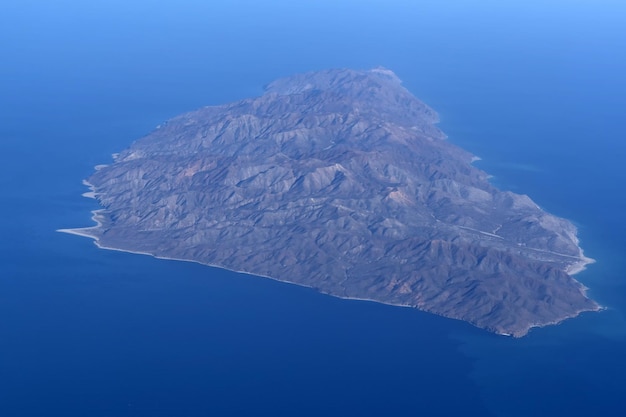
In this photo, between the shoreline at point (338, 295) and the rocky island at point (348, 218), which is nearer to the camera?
the shoreline at point (338, 295)

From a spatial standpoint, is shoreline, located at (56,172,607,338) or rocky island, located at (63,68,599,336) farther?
rocky island, located at (63,68,599,336)

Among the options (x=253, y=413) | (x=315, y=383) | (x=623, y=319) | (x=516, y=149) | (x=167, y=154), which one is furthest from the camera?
(x=516, y=149)

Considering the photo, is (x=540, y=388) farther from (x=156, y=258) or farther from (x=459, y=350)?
(x=156, y=258)

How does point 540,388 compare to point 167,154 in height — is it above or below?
below

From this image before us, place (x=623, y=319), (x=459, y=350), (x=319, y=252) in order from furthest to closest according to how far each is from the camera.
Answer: (x=319, y=252), (x=623, y=319), (x=459, y=350)

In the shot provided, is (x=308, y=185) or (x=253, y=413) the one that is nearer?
(x=253, y=413)

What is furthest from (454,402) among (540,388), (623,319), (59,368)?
(59,368)

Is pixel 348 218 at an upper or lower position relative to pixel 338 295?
upper

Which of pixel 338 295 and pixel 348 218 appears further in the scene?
pixel 348 218
